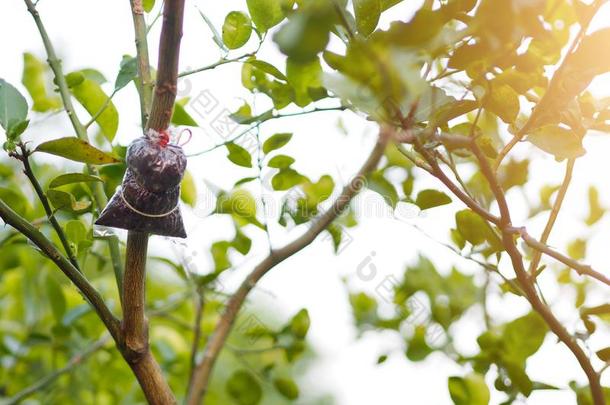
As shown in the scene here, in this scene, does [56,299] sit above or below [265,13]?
below

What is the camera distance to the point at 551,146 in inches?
18.7

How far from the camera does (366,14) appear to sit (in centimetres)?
45

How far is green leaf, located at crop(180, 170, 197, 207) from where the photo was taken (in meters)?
0.79

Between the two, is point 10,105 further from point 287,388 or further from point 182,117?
point 287,388

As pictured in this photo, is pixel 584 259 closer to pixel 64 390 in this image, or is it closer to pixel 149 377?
pixel 149 377

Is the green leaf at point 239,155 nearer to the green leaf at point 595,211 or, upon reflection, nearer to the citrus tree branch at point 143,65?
the citrus tree branch at point 143,65

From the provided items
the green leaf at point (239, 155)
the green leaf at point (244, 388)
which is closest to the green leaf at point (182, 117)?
the green leaf at point (239, 155)

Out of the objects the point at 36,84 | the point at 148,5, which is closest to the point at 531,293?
the point at 148,5

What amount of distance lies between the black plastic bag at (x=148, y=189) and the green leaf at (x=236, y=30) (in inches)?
4.1

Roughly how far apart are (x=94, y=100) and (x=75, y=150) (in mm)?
201

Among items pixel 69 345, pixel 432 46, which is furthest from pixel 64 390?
pixel 432 46

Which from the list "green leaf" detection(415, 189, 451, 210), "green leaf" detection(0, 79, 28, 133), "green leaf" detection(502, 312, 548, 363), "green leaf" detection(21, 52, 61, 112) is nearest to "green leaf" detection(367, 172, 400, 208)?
"green leaf" detection(415, 189, 451, 210)

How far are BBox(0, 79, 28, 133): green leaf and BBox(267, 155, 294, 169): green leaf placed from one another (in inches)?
8.9

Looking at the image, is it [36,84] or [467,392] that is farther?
[36,84]
